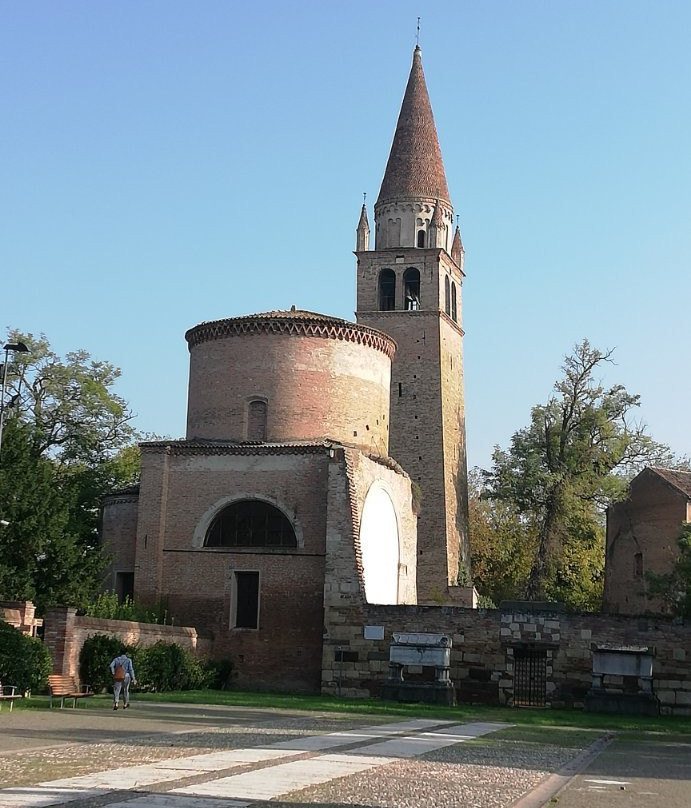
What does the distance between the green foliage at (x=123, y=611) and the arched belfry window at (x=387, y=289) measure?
23.0 meters

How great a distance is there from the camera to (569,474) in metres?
48.3

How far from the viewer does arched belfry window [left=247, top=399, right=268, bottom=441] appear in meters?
33.9

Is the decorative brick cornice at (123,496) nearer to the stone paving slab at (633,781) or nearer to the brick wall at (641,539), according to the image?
the brick wall at (641,539)

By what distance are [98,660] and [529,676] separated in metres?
10.6

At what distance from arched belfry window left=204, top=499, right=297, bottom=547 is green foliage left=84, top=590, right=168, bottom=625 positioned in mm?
2362

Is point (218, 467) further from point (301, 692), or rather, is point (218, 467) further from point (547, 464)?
point (547, 464)

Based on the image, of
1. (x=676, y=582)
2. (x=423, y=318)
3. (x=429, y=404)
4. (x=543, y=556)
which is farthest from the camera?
(x=423, y=318)

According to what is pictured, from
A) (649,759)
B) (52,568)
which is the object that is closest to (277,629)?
(52,568)

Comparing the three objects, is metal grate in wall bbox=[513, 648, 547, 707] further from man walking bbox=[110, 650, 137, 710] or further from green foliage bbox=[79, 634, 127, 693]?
man walking bbox=[110, 650, 137, 710]

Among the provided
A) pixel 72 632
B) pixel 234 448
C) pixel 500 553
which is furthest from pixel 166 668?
pixel 500 553

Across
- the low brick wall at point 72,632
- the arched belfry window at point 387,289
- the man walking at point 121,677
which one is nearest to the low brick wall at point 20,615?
the low brick wall at point 72,632

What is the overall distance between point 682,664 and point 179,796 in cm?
1958

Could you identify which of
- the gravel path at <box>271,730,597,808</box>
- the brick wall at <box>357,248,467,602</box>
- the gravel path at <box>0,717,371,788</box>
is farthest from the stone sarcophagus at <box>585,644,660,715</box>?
the brick wall at <box>357,248,467,602</box>

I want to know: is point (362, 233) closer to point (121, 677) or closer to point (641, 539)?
point (641, 539)
